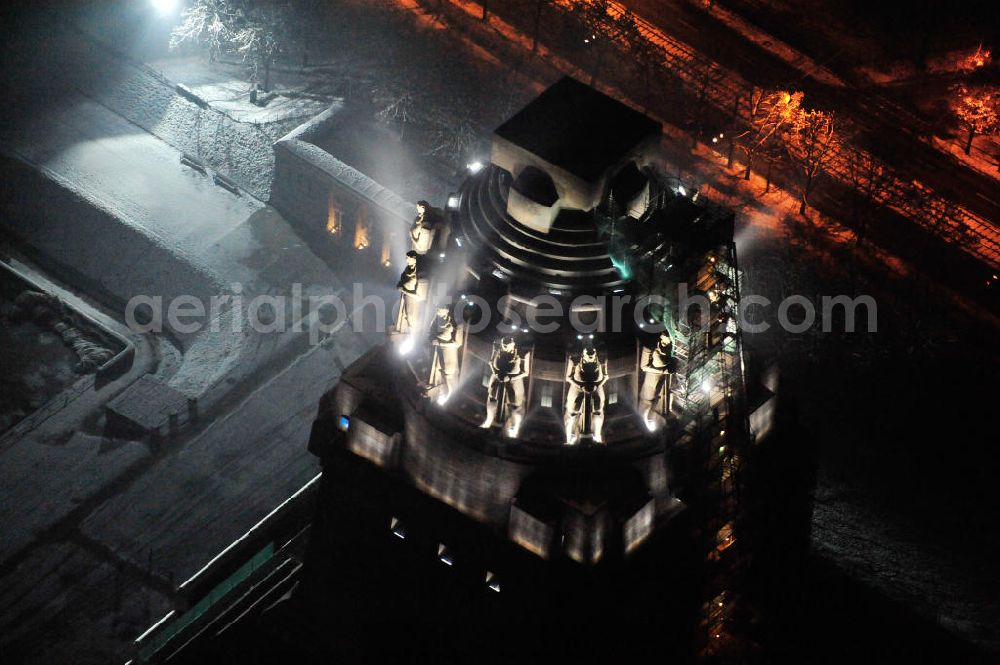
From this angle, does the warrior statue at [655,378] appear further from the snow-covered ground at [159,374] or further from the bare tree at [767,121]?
the bare tree at [767,121]

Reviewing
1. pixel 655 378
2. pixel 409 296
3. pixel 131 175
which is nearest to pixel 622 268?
pixel 655 378

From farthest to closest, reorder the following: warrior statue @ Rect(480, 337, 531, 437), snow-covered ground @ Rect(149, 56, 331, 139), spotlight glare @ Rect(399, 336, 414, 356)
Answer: snow-covered ground @ Rect(149, 56, 331, 139), spotlight glare @ Rect(399, 336, 414, 356), warrior statue @ Rect(480, 337, 531, 437)

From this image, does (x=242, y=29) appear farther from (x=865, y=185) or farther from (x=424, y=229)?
(x=424, y=229)

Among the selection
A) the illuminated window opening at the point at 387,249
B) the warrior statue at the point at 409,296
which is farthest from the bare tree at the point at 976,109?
the warrior statue at the point at 409,296

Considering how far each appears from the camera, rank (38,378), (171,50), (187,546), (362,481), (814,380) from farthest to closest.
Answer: (171,50) < (38,378) < (814,380) < (187,546) < (362,481)

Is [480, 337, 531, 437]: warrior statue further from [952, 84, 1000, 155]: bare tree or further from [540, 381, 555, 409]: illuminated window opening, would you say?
[952, 84, 1000, 155]: bare tree

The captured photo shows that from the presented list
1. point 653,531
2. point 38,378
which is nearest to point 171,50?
point 38,378

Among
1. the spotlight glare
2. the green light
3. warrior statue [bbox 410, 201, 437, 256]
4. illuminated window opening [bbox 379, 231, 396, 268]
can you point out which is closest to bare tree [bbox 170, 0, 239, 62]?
illuminated window opening [bbox 379, 231, 396, 268]

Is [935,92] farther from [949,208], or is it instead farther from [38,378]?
[38,378]
